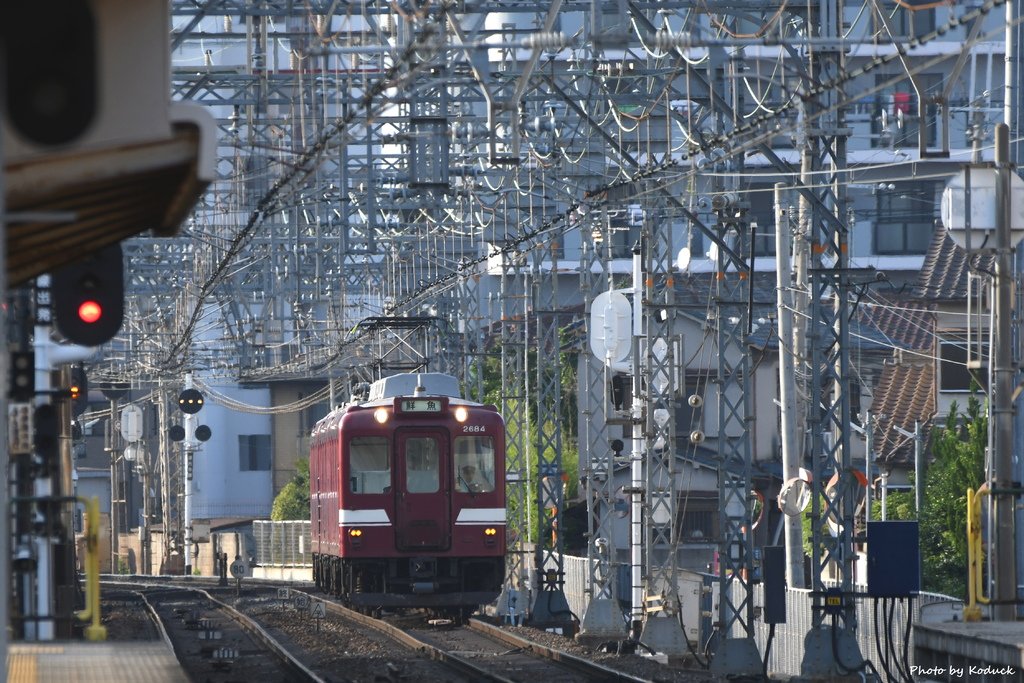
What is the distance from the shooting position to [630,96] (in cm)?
1620

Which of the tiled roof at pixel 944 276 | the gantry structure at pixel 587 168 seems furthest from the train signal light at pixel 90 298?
the tiled roof at pixel 944 276

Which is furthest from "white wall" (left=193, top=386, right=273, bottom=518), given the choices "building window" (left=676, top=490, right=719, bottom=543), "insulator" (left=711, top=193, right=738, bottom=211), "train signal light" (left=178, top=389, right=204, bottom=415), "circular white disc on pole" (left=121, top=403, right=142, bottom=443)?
"insulator" (left=711, top=193, right=738, bottom=211)

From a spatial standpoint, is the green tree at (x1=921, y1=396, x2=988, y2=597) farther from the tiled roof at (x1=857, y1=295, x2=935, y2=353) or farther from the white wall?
the white wall

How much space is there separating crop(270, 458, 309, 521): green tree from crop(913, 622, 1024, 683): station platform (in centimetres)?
3789

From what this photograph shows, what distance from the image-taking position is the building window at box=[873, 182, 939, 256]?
4534 centimetres

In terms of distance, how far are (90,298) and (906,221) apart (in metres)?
39.5

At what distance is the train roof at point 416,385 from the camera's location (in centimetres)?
2017

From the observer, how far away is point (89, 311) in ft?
29.5

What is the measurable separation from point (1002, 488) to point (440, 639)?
29.2 ft

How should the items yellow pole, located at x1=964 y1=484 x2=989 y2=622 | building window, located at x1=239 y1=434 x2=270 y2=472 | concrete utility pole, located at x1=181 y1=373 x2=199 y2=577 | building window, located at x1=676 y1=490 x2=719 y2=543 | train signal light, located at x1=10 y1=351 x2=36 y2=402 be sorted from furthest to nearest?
1. building window, located at x1=239 y1=434 x2=270 y2=472
2. concrete utility pole, located at x1=181 y1=373 x2=199 y2=577
3. building window, located at x1=676 y1=490 x2=719 y2=543
4. yellow pole, located at x1=964 y1=484 x2=989 y2=622
5. train signal light, located at x1=10 y1=351 x2=36 y2=402

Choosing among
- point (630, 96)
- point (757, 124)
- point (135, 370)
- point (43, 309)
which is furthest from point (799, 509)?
point (135, 370)

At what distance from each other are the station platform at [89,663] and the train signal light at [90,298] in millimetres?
1572

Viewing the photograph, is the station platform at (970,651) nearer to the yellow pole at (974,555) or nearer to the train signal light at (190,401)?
the yellow pole at (974,555)

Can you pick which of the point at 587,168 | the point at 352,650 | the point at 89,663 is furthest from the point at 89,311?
the point at 587,168
